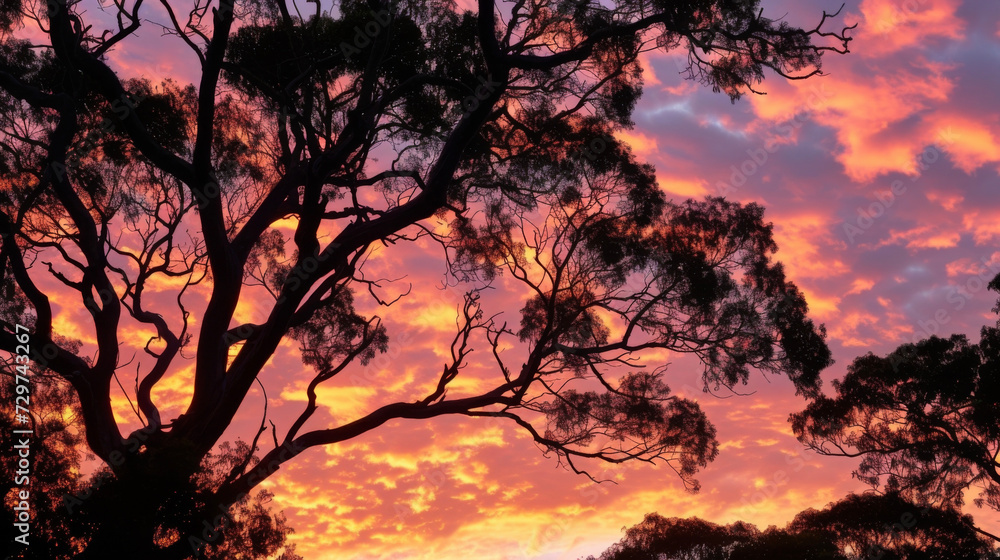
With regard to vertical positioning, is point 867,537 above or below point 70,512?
above

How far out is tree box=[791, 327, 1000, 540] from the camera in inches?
803

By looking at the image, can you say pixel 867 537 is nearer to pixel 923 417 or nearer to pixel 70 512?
pixel 923 417

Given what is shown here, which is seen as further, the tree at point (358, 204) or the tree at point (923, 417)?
the tree at point (923, 417)

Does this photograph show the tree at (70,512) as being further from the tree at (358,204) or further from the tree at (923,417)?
the tree at (923,417)

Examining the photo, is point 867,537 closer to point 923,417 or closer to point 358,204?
point 923,417

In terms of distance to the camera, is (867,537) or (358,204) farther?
(867,537)

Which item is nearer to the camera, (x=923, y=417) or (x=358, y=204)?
(x=358, y=204)

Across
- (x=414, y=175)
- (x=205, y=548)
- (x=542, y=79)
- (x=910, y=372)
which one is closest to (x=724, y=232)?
(x=542, y=79)

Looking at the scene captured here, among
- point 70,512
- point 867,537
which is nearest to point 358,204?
point 70,512

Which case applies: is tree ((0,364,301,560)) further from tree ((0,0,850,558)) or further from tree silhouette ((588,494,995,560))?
tree silhouette ((588,494,995,560))

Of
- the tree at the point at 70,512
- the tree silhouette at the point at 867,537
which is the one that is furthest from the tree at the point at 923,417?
the tree at the point at 70,512

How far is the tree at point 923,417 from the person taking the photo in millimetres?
20406

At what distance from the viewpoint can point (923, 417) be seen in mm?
21266

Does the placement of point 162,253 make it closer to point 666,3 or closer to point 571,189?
point 571,189
